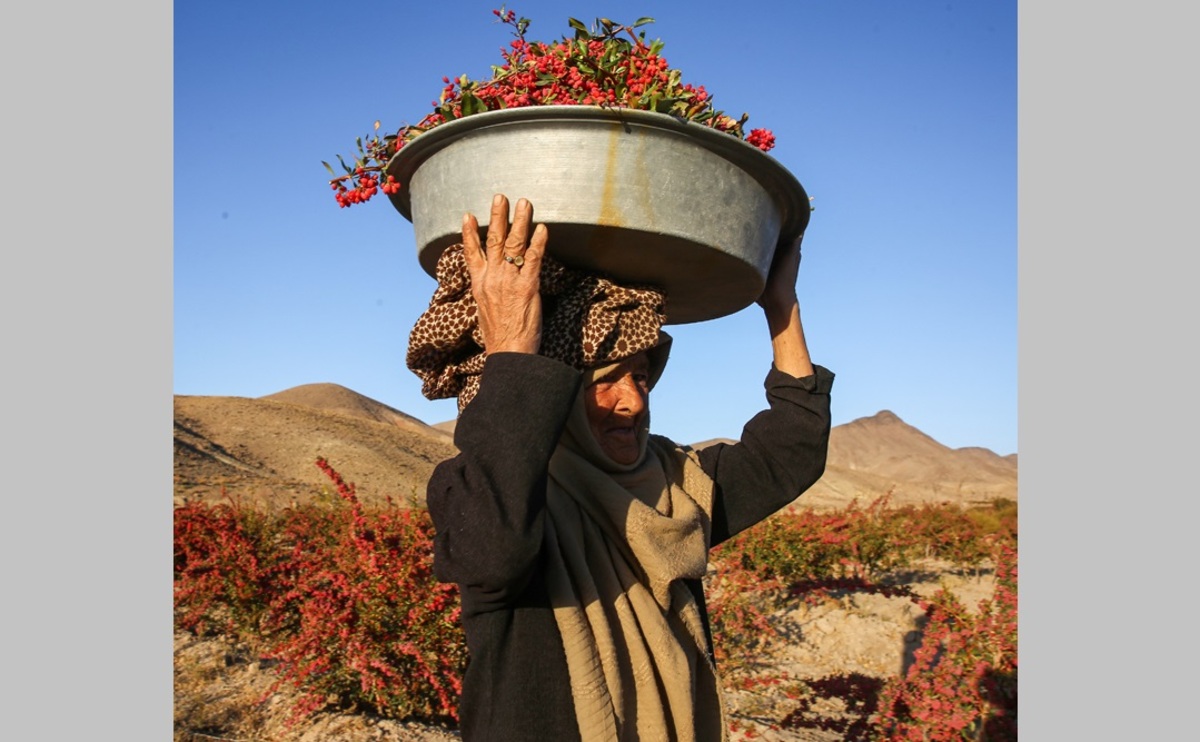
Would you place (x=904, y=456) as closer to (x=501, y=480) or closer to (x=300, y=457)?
(x=300, y=457)

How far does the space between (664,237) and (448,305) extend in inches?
18.2

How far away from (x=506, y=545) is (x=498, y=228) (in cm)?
57

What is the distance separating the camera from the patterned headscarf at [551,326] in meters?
1.77

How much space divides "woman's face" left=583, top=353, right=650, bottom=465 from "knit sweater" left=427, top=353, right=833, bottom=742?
1.05 feet

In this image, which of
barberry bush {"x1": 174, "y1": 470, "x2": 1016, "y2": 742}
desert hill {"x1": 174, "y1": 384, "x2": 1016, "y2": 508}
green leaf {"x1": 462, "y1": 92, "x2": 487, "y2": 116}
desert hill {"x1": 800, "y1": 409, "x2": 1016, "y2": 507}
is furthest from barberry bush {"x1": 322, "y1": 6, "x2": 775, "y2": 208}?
desert hill {"x1": 800, "y1": 409, "x2": 1016, "y2": 507}

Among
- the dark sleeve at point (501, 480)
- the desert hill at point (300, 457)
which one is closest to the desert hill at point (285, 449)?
the desert hill at point (300, 457)

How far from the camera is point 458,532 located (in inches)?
58.5

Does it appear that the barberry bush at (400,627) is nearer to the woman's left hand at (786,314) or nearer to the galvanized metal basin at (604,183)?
the woman's left hand at (786,314)

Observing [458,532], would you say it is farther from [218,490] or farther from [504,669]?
[218,490]

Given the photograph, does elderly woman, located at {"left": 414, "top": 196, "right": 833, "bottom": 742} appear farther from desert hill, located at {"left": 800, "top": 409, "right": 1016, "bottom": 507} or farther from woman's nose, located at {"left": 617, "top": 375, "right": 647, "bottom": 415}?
desert hill, located at {"left": 800, "top": 409, "right": 1016, "bottom": 507}

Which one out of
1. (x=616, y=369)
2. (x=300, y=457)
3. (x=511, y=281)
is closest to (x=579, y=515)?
(x=616, y=369)

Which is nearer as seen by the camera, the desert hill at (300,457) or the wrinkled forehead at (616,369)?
the wrinkled forehead at (616,369)

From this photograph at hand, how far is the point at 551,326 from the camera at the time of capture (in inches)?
72.2

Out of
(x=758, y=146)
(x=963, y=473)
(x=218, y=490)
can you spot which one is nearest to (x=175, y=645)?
(x=758, y=146)
